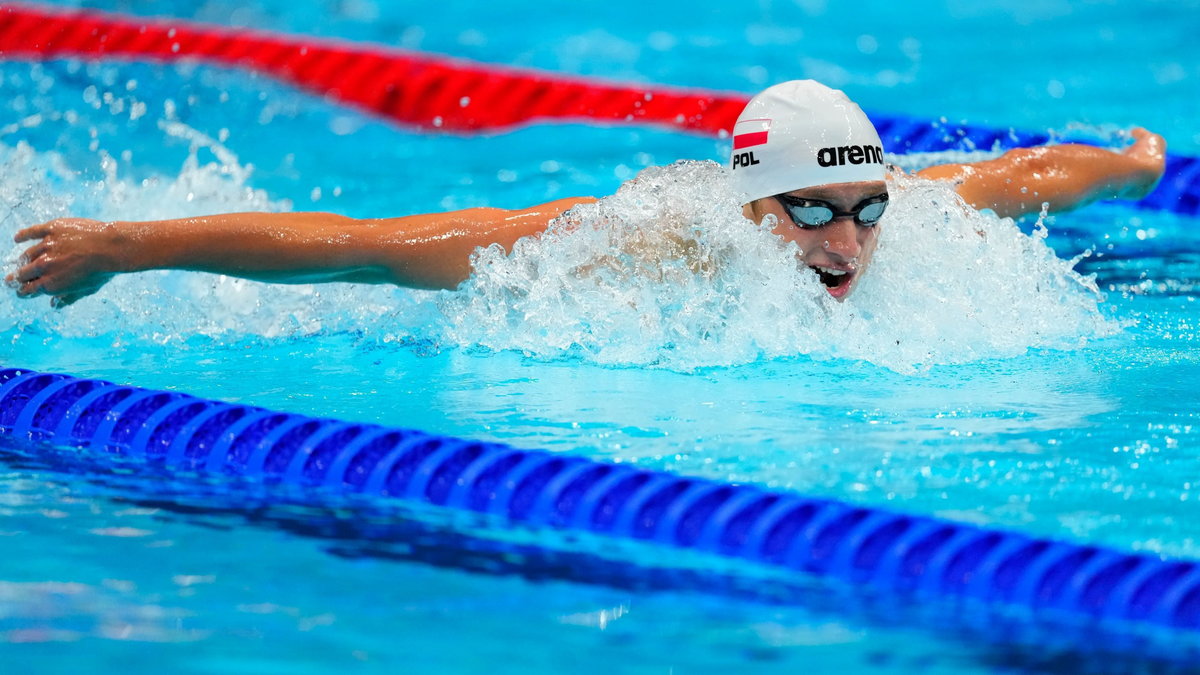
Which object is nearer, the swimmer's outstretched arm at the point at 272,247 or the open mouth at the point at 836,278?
the swimmer's outstretched arm at the point at 272,247

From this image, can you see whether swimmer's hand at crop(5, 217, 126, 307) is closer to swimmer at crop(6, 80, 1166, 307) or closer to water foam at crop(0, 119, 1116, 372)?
swimmer at crop(6, 80, 1166, 307)

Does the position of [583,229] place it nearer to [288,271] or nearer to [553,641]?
[288,271]

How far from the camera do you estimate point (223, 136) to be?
5582 mm

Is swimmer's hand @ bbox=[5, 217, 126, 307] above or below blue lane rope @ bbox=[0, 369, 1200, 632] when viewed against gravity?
above

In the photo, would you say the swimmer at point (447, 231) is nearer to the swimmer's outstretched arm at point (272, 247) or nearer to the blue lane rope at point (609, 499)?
the swimmer's outstretched arm at point (272, 247)

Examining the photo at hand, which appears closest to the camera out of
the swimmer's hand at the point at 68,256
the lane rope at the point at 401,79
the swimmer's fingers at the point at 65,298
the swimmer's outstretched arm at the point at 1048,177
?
the swimmer's hand at the point at 68,256

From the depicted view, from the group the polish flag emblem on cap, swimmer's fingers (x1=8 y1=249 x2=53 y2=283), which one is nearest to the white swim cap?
the polish flag emblem on cap

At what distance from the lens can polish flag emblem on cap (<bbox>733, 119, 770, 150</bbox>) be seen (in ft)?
10.2

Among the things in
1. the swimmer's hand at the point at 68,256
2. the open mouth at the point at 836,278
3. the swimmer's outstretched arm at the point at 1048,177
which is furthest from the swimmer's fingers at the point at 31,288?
the swimmer's outstretched arm at the point at 1048,177

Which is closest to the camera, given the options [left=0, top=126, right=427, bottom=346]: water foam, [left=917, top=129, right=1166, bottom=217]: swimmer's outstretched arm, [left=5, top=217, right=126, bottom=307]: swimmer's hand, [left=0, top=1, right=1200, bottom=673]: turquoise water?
[left=0, top=1, right=1200, bottom=673]: turquoise water

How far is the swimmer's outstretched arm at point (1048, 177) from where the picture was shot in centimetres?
373

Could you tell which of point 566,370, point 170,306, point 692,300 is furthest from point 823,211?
point 170,306

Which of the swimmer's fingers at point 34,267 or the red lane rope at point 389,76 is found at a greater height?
the red lane rope at point 389,76

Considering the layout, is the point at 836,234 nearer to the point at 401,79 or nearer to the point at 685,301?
the point at 685,301
